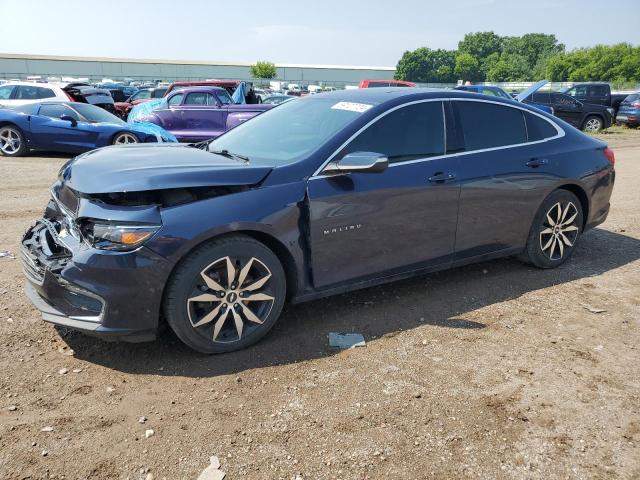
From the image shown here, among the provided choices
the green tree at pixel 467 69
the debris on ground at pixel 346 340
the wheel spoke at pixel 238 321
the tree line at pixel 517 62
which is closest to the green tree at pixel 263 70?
the tree line at pixel 517 62

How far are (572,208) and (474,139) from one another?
1472 millimetres

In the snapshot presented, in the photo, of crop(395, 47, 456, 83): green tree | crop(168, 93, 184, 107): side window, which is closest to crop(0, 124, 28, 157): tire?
crop(168, 93, 184, 107): side window

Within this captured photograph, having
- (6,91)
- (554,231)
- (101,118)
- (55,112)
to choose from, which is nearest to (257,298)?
(554,231)

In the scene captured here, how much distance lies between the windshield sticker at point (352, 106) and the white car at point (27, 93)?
36.5 ft

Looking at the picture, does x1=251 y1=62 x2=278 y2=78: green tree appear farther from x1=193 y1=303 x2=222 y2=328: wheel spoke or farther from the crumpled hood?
x1=193 y1=303 x2=222 y2=328: wheel spoke

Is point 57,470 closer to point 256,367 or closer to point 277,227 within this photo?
point 256,367

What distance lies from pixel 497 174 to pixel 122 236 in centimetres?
310

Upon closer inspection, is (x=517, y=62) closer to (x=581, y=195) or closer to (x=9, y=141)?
(x=9, y=141)

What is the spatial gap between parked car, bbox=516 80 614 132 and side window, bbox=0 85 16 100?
17391mm

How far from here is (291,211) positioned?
3498 millimetres

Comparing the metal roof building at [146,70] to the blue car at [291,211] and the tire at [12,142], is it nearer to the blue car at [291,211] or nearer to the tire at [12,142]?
the tire at [12,142]

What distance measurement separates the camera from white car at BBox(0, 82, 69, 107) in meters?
13.3

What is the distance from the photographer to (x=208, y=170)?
3369mm

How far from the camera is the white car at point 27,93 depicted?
13289mm
